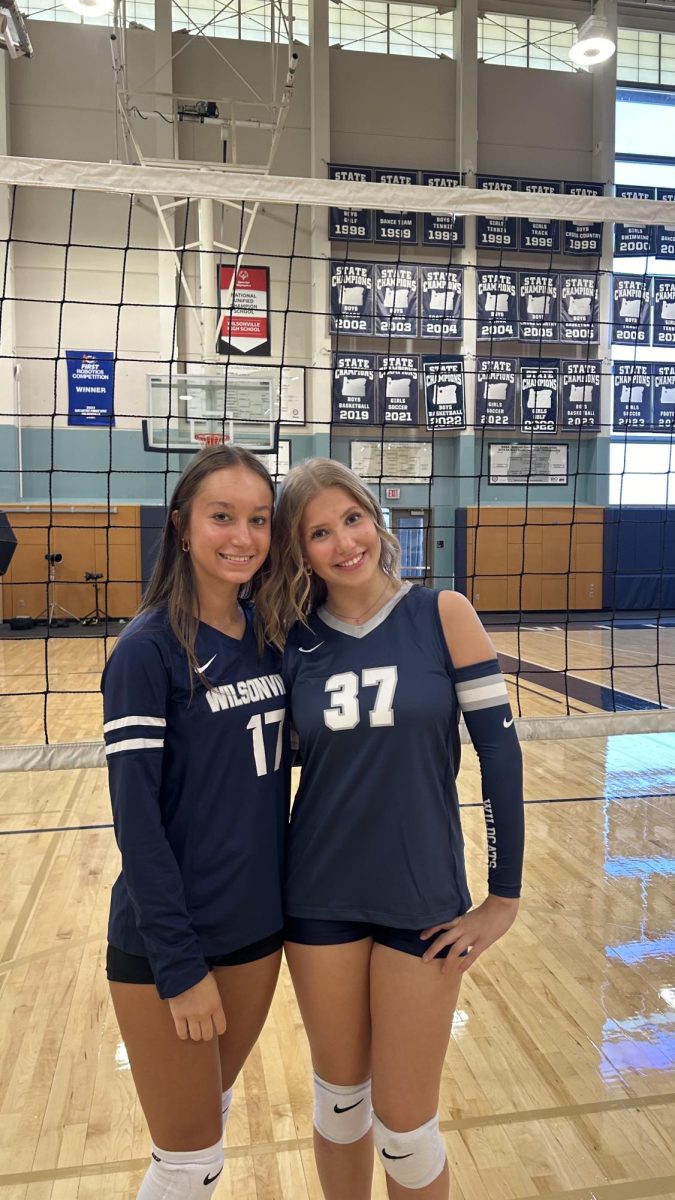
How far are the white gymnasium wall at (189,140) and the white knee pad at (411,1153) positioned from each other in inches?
405

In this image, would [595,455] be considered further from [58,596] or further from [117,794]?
[117,794]

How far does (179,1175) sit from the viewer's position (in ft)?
3.81

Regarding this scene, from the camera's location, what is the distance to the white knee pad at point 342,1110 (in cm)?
128

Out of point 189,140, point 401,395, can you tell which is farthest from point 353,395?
point 189,140

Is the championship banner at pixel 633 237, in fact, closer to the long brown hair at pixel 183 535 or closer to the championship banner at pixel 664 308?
the championship banner at pixel 664 308

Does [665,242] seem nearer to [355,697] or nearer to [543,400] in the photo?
[543,400]

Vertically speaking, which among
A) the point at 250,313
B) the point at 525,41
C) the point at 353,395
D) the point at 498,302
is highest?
the point at 525,41

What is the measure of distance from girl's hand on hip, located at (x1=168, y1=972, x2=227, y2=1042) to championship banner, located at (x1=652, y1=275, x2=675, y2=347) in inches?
489

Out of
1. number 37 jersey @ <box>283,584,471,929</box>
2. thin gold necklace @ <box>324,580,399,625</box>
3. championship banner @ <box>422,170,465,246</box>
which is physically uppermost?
championship banner @ <box>422,170,465,246</box>

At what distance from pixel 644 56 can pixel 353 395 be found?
6.71 metres

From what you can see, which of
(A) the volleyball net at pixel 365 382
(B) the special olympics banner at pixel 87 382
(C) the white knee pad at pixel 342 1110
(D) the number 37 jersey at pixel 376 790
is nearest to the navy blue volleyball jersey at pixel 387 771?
(D) the number 37 jersey at pixel 376 790

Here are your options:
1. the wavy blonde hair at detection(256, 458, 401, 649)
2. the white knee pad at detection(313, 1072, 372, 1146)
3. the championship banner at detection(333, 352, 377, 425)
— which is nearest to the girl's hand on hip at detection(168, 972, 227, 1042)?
the white knee pad at detection(313, 1072, 372, 1146)

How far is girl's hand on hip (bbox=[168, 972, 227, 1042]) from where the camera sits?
110 cm

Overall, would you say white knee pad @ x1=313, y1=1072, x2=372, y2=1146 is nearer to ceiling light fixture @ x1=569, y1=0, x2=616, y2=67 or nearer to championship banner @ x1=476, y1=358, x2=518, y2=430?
championship banner @ x1=476, y1=358, x2=518, y2=430
